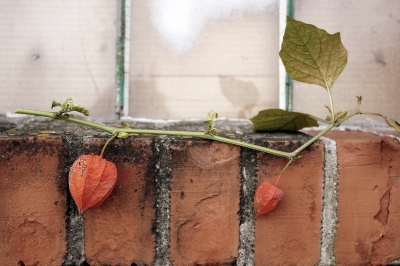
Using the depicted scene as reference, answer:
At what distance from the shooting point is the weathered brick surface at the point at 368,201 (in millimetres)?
702

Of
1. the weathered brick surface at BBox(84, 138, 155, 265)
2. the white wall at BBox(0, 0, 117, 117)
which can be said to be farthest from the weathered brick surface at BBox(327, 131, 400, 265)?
the white wall at BBox(0, 0, 117, 117)

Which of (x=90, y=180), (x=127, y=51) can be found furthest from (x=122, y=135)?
(x=127, y=51)

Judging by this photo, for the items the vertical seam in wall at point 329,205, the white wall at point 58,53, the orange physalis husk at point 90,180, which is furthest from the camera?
the white wall at point 58,53

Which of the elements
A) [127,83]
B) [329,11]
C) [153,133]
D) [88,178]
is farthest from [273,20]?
[88,178]

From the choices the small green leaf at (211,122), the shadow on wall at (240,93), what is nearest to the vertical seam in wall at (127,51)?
the shadow on wall at (240,93)

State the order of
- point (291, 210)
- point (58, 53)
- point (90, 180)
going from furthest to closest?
Answer: point (58, 53) < point (291, 210) < point (90, 180)

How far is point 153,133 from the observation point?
650mm

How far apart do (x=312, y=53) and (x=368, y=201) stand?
10.9 inches

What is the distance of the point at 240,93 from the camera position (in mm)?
958

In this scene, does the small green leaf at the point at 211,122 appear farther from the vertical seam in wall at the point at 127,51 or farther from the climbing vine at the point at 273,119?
the vertical seam in wall at the point at 127,51

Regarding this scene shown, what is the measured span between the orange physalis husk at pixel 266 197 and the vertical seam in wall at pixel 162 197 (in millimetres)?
148

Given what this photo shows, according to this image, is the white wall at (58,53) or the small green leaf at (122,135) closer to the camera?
the small green leaf at (122,135)

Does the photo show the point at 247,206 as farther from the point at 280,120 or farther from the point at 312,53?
the point at 312,53

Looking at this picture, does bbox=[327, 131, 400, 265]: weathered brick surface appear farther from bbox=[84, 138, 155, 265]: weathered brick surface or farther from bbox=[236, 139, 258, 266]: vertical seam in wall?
bbox=[84, 138, 155, 265]: weathered brick surface
